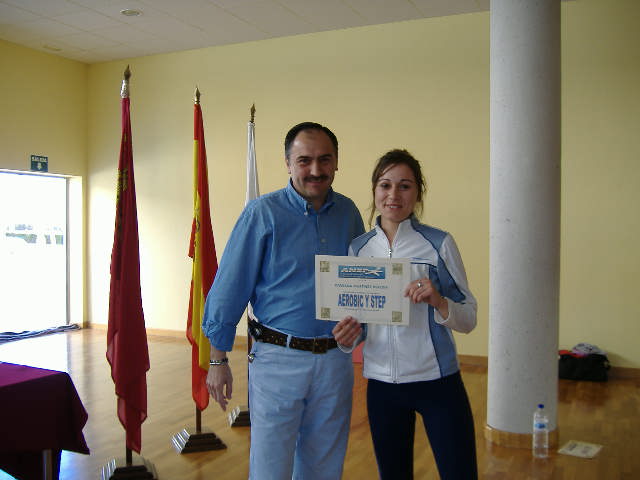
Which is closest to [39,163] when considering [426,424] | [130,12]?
[130,12]

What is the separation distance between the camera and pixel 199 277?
407 cm

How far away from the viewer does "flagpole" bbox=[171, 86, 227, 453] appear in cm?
405

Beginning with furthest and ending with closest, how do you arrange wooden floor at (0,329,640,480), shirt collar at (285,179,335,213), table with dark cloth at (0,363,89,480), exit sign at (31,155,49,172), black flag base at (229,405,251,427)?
exit sign at (31,155,49,172) → black flag base at (229,405,251,427) → wooden floor at (0,329,640,480) → table with dark cloth at (0,363,89,480) → shirt collar at (285,179,335,213)

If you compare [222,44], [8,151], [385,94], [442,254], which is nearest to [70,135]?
[8,151]

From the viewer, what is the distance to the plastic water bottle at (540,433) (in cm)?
407

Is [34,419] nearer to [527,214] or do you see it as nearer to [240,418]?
[240,418]

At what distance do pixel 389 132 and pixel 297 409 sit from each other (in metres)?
5.31

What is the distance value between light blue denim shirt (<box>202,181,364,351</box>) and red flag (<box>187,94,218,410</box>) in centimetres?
177

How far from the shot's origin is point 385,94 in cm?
716

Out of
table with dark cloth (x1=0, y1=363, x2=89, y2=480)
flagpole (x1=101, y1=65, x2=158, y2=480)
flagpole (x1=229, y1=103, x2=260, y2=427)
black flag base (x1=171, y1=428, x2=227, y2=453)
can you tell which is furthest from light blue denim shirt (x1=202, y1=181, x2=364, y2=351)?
flagpole (x1=229, y1=103, x2=260, y2=427)

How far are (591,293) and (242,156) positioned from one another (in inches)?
178

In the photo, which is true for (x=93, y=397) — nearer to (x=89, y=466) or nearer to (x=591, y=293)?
(x=89, y=466)

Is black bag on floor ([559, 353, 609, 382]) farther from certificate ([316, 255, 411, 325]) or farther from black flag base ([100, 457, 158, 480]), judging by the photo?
certificate ([316, 255, 411, 325])

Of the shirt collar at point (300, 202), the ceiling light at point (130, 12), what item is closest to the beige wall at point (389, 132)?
the ceiling light at point (130, 12)
